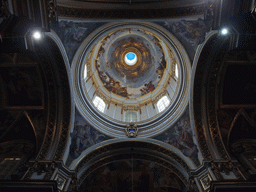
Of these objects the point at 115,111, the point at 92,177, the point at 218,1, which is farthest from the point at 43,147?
the point at 218,1

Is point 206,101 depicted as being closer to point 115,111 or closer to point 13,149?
point 115,111

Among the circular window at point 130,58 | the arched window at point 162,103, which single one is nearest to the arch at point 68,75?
the arched window at point 162,103

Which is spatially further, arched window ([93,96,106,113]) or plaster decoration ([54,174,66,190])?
arched window ([93,96,106,113])

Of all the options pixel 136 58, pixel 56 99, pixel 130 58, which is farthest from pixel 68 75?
pixel 130 58

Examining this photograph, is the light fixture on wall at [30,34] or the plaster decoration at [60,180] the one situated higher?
the light fixture on wall at [30,34]

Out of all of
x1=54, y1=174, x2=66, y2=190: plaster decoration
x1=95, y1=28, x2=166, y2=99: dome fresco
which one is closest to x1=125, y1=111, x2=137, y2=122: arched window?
x1=95, y1=28, x2=166, y2=99: dome fresco

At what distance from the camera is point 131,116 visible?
1616 centimetres

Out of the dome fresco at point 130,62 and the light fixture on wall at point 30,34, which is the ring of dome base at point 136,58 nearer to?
the dome fresco at point 130,62

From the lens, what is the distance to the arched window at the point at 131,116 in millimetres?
15531

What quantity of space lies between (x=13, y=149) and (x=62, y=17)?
25.9 feet

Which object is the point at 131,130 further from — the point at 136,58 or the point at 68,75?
the point at 136,58

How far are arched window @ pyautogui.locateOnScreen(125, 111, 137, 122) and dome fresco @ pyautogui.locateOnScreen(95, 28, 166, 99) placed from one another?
2436mm

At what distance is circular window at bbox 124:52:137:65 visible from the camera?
21984mm

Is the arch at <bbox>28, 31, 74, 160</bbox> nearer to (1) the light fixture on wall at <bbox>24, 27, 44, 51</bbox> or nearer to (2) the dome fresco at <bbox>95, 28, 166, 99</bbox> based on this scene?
(1) the light fixture on wall at <bbox>24, 27, 44, 51</bbox>
